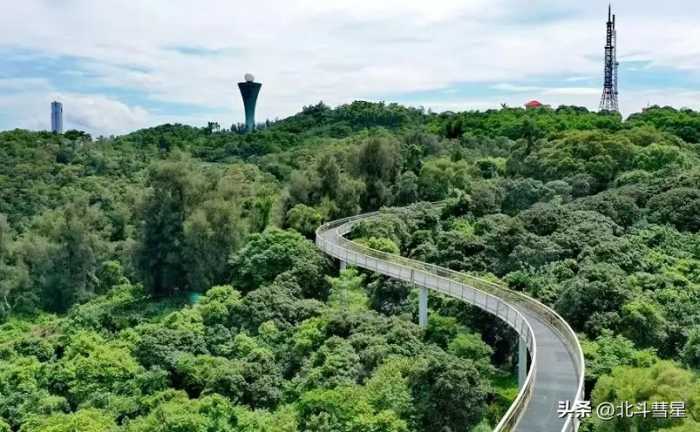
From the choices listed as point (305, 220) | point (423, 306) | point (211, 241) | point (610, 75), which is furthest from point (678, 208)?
point (610, 75)

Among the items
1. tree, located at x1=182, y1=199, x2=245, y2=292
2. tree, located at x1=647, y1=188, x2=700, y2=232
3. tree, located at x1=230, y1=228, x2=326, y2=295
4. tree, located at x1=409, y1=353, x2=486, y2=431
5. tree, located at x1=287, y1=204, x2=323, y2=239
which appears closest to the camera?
→ tree, located at x1=409, y1=353, x2=486, y2=431

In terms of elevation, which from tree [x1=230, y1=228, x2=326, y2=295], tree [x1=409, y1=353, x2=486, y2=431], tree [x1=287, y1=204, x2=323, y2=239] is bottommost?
tree [x1=409, y1=353, x2=486, y2=431]

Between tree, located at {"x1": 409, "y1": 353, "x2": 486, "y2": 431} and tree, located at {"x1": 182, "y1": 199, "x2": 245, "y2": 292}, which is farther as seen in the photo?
tree, located at {"x1": 182, "y1": 199, "x2": 245, "y2": 292}

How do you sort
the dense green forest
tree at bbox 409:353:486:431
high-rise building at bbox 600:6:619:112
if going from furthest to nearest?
high-rise building at bbox 600:6:619:112
the dense green forest
tree at bbox 409:353:486:431

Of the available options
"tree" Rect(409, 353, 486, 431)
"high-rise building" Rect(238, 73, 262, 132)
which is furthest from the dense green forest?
"high-rise building" Rect(238, 73, 262, 132)

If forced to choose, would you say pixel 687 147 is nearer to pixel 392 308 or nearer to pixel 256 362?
pixel 392 308

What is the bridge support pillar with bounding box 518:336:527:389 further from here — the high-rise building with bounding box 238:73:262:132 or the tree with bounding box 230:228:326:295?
the high-rise building with bounding box 238:73:262:132

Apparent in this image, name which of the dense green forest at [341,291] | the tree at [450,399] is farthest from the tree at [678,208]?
the tree at [450,399]

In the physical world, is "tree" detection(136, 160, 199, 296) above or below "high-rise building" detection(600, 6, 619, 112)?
below
